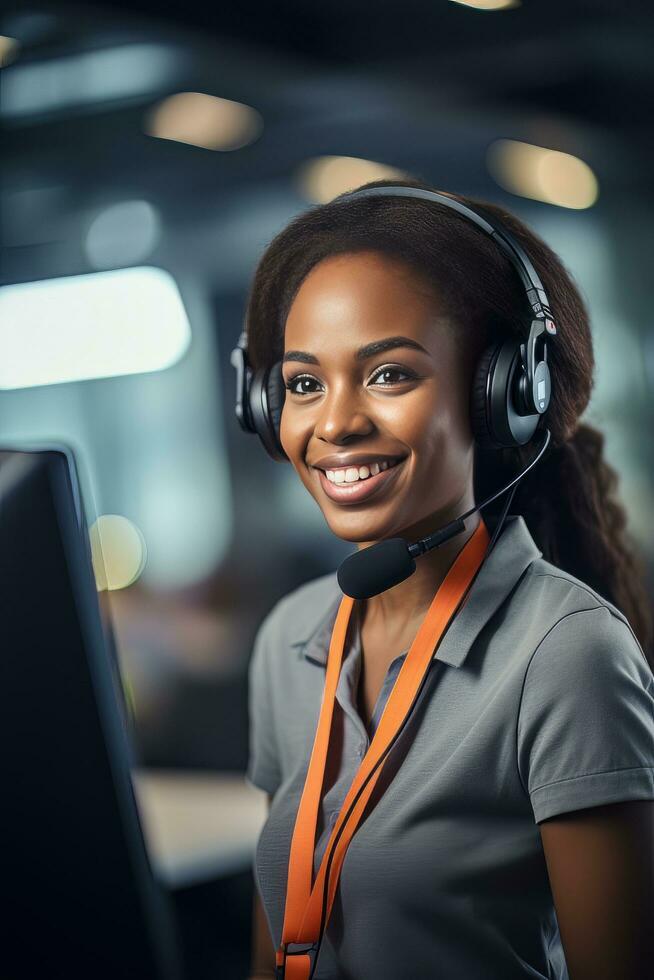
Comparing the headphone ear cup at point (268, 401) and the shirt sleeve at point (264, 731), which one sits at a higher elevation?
the headphone ear cup at point (268, 401)

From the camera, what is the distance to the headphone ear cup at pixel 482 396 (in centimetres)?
100

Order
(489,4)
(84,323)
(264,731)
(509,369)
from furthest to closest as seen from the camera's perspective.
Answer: (84,323) < (489,4) < (264,731) < (509,369)

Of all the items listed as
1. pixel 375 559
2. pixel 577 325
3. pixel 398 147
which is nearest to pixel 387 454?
pixel 375 559

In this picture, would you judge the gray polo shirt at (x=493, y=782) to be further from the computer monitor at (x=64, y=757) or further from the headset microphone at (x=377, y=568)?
the computer monitor at (x=64, y=757)

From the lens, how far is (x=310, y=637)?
119 centimetres

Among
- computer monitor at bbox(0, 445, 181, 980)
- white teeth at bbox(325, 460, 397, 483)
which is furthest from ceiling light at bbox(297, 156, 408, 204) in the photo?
computer monitor at bbox(0, 445, 181, 980)

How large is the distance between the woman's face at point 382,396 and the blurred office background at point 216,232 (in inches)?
9.7

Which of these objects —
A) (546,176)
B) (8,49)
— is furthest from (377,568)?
(8,49)

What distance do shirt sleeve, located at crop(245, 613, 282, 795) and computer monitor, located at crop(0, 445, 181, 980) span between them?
0.69 metres

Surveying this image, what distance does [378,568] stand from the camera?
0.92 m

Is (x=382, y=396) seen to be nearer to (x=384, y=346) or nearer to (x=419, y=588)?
(x=384, y=346)

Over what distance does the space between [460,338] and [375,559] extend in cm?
27

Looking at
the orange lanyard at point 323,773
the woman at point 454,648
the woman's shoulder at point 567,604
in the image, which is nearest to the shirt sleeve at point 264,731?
the woman at point 454,648

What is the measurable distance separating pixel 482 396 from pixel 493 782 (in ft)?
1.32
